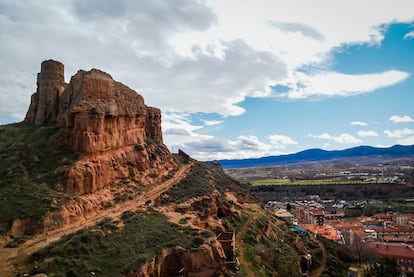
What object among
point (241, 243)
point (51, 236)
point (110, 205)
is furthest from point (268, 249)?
point (51, 236)

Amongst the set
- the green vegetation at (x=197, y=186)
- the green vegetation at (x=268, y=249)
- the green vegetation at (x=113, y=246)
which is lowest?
the green vegetation at (x=268, y=249)

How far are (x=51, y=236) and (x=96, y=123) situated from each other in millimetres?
13426

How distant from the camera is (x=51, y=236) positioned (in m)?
28.2

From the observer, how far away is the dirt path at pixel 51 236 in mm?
23641

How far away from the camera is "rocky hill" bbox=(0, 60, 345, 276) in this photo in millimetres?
26875

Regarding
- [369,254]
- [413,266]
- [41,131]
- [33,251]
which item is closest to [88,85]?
[41,131]

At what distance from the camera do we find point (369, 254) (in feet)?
169

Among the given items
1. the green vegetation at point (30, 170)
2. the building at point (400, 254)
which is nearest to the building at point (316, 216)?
the building at point (400, 254)

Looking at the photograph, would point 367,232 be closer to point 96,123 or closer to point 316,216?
→ point 316,216

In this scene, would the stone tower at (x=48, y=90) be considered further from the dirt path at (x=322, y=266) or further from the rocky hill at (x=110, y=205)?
the dirt path at (x=322, y=266)

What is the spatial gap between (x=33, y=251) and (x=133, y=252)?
6666 mm

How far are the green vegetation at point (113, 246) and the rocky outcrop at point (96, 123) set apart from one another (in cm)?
628

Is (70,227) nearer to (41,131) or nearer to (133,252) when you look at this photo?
(133,252)

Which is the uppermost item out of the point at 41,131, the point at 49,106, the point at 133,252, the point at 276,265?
the point at 49,106
